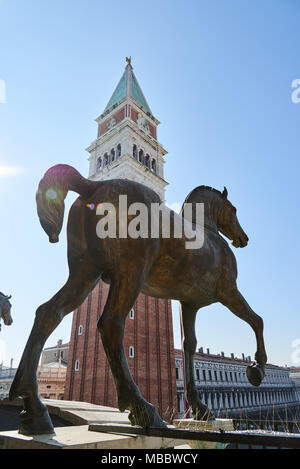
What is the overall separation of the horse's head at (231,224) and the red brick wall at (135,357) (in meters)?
17.5

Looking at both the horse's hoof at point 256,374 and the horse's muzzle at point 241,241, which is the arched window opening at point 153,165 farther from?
the horse's hoof at point 256,374

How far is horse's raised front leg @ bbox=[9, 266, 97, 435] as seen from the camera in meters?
1.69

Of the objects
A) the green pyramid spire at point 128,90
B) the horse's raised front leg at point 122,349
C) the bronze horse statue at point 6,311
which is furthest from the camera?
the green pyramid spire at point 128,90

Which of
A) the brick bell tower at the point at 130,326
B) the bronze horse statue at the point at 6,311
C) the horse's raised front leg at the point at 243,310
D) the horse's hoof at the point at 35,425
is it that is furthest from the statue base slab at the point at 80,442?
the brick bell tower at the point at 130,326

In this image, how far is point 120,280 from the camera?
1979mm

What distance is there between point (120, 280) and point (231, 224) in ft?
5.94

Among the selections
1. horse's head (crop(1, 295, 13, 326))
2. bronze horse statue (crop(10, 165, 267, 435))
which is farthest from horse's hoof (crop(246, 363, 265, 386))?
horse's head (crop(1, 295, 13, 326))

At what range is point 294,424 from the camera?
2021 millimetres

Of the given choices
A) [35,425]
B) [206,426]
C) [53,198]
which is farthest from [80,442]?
[53,198]

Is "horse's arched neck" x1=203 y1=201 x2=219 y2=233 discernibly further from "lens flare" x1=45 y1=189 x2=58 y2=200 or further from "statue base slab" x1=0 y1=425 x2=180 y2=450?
"statue base slab" x1=0 y1=425 x2=180 y2=450

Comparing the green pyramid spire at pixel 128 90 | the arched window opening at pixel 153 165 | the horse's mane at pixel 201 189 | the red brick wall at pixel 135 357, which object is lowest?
the red brick wall at pixel 135 357

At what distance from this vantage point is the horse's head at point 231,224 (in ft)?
10.8

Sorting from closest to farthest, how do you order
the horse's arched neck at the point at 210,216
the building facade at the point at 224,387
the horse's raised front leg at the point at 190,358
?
the horse's raised front leg at the point at 190,358 → the horse's arched neck at the point at 210,216 → the building facade at the point at 224,387
